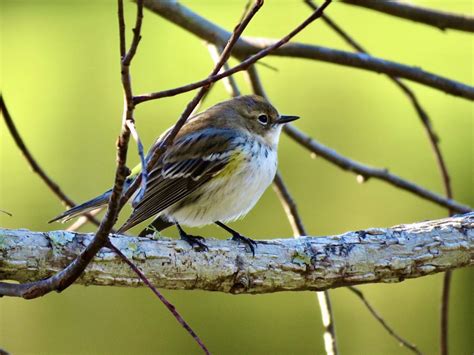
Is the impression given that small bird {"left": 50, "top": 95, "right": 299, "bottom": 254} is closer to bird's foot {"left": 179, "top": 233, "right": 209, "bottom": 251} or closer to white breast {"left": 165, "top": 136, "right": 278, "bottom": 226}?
white breast {"left": 165, "top": 136, "right": 278, "bottom": 226}

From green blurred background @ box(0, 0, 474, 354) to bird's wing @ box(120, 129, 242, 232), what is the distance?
736mm

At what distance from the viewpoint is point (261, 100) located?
455 centimetres

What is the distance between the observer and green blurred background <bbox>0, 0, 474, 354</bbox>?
4.74m

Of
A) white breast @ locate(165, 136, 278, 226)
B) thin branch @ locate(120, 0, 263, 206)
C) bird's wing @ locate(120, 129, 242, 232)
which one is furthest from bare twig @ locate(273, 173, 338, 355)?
thin branch @ locate(120, 0, 263, 206)

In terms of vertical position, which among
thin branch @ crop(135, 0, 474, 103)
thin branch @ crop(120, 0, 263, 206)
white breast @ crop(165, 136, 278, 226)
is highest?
thin branch @ crop(135, 0, 474, 103)

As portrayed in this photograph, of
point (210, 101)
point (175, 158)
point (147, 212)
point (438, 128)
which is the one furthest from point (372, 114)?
point (147, 212)

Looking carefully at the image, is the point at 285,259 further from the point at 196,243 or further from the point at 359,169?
the point at 359,169

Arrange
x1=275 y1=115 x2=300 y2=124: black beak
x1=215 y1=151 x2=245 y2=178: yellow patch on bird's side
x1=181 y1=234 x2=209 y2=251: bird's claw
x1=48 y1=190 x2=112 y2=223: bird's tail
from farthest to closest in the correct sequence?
x1=275 y1=115 x2=300 y2=124: black beak
x1=215 y1=151 x2=245 y2=178: yellow patch on bird's side
x1=48 y1=190 x2=112 y2=223: bird's tail
x1=181 y1=234 x2=209 y2=251: bird's claw

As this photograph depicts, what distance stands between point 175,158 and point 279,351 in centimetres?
134

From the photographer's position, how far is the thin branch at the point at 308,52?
3783 millimetres

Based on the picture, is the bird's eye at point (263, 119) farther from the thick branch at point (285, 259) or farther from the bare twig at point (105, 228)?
the bare twig at point (105, 228)

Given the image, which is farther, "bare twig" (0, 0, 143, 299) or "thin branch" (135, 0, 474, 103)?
"thin branch" (135, 0, 474, 103)

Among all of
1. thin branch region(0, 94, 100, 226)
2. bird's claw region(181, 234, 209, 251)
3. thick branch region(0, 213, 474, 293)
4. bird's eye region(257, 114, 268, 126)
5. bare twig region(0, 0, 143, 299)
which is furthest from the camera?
bird's eye region(257, 114, 268, 126)

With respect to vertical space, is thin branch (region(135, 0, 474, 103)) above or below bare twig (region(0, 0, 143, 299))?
above
